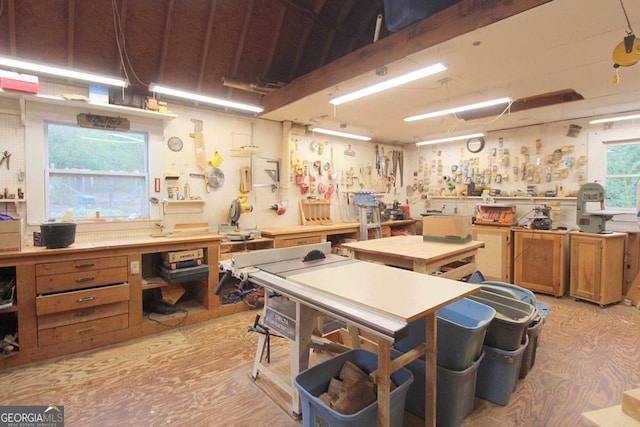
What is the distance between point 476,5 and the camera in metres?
2.22

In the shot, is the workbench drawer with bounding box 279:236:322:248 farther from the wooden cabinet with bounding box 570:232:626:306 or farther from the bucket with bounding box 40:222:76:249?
the wooden cabinet with bounding box 570:232:626:306

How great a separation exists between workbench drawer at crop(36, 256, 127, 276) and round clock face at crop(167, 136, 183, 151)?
4.91 feet

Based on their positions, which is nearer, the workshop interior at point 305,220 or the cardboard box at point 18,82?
the workshop interior at point 305,220

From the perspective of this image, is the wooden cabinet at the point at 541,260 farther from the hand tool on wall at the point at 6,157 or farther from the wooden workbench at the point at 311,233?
the hand tool on wall at the point at 6,157

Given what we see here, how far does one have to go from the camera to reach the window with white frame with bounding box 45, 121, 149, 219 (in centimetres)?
324

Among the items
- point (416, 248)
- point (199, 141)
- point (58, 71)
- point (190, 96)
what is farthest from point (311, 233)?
point (58, 71)

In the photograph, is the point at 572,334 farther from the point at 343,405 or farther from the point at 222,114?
the point at 222,114

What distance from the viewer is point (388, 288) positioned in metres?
1.71

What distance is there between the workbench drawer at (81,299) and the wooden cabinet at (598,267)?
5.51 metres

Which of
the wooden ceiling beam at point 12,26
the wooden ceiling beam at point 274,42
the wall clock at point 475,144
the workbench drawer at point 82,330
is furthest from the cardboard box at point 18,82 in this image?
the wall clock at point 475,144

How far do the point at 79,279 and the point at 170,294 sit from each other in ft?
3.13

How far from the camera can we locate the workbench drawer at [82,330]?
8.91ft

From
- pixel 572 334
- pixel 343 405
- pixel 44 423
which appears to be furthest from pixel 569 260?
pixel 44 423

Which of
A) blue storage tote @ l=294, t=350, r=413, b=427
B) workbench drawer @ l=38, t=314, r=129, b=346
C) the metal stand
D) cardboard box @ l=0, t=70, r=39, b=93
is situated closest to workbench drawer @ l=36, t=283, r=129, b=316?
workbench drawer @ l=38, t=314, r=129, b=346
